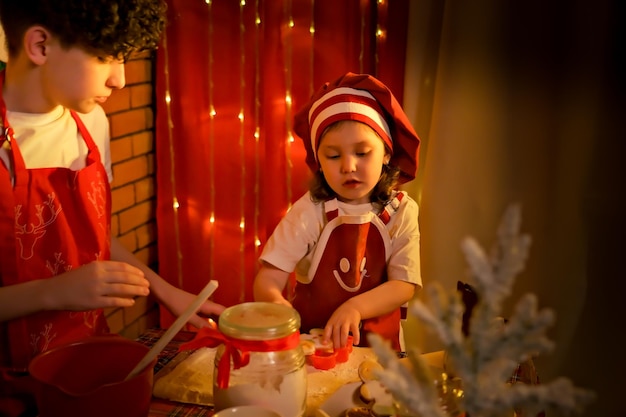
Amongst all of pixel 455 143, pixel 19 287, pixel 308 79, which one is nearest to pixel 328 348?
pixel 19 287

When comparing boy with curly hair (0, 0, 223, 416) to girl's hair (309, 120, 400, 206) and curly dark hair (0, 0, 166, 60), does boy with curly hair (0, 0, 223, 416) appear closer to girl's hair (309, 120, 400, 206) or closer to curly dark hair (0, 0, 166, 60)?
curly dark hair (0, 0, 166, 60)

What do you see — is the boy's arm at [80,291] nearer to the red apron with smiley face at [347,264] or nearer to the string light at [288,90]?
the red apron with smiley face at [347,264]

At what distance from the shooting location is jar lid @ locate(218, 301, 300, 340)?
2.72ft

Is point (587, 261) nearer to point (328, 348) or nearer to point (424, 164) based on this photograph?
point (424, 164)

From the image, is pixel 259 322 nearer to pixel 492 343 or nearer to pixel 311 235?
pixel 492 343

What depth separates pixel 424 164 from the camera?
1849mm

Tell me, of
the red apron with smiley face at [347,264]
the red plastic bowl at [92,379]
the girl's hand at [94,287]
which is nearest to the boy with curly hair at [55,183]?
the girl's hand at [94,287]

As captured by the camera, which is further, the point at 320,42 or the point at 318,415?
the point at 320,42

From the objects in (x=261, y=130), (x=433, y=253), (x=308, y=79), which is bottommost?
(x=433, y=253)

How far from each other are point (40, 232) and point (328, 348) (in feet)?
2.02

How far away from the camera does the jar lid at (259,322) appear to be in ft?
2.72

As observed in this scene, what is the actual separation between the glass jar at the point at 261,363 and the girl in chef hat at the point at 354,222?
524mm

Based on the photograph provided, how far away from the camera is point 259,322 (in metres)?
0.86

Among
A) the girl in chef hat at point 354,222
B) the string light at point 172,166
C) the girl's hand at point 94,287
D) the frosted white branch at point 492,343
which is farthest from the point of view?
the string light at point 172,166
